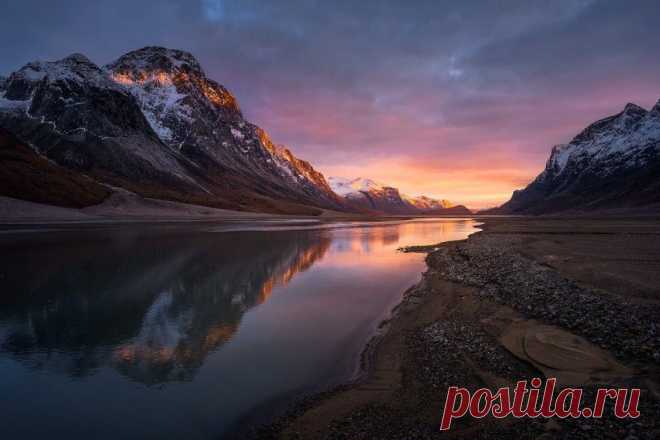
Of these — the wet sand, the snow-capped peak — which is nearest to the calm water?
the wet sand

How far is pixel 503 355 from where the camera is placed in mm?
11922

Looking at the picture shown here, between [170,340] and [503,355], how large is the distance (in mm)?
12483

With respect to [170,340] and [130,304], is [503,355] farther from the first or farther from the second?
[130,304]

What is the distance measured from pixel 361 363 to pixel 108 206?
11930 cm

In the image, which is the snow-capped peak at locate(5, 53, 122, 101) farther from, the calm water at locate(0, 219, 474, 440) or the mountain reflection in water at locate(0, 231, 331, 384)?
the calm water at locate(0, 219, 474, 440)

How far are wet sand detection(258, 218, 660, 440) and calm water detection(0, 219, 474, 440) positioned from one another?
4.63ft

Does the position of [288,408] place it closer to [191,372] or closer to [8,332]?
[191,372]

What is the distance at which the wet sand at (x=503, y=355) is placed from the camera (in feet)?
27.0

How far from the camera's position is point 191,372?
11648 mm

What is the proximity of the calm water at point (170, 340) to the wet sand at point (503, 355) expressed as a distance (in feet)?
4.63

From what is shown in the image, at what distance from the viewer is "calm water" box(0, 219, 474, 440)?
9.30m

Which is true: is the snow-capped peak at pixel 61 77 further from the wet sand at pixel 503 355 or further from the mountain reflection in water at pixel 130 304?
the wet sand at pixel 503 355

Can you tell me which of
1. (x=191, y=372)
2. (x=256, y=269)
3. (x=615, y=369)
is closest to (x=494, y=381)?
(x=615, y=369)

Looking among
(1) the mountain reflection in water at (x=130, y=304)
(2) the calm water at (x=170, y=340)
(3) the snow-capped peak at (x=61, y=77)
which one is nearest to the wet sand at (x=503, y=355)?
(2) the calm water at (x=170, y=340)
